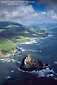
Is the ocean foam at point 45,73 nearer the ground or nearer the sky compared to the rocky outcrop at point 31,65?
nearer the ground

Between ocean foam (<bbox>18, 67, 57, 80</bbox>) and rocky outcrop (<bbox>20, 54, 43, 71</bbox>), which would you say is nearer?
ocean foam (<bbox>18, 67, 57, 80</bbox>)

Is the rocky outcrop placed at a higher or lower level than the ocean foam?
higher

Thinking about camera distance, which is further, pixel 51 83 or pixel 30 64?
pixel 30 64

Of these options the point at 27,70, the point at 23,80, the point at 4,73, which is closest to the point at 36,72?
the point at 27,70

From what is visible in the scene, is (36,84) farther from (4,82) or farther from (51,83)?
(4,82)

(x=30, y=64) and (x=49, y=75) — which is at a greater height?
(x=30, y=64)

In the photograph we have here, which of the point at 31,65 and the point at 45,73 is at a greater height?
the point at 31,65

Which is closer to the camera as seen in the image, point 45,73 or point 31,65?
point 45,73

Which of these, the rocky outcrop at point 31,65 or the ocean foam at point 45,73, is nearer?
the ocean foam at point 45,73

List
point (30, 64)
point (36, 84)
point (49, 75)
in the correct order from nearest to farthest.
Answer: point (36, 84), point (49, 75), point (30, 64)

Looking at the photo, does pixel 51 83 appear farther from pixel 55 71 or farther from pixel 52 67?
pixel 52 67

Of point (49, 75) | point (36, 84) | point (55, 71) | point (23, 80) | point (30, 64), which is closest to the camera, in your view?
point (36, 84)
